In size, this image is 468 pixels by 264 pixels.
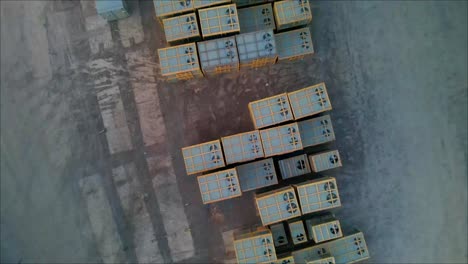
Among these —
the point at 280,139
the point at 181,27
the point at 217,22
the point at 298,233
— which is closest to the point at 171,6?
the point at 181,27

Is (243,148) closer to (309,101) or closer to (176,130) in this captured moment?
(309,101)

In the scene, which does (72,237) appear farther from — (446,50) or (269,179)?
(446,50)

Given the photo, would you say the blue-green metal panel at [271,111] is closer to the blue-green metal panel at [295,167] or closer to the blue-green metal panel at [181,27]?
the blue-green metal panel at [295,167]

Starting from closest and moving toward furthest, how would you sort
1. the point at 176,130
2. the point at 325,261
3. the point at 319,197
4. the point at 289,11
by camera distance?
the point at 319,197, the point at 325,261, the point at 289,11, the point at 176,130

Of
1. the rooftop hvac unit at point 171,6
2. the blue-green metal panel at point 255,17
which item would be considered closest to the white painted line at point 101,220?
the rooftop hvac unit at point 171,6

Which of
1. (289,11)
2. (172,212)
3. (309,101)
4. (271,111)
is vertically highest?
(289,11)

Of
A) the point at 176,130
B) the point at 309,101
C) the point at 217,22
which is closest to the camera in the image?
the point at 217,22

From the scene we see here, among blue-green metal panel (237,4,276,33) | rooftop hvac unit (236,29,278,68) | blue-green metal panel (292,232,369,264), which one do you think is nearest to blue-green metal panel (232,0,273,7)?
blue-green metal panel (237,4,276,33)
